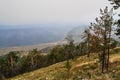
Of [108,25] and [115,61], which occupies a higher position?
[108,25]

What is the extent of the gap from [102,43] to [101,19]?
4.94m

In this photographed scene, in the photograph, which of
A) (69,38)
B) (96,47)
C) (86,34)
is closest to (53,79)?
(96,47)

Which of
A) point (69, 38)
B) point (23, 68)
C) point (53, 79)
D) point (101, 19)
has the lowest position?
point (23, 68)

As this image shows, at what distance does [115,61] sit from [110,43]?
1807 centimetres

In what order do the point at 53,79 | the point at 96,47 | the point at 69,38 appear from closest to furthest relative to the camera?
the point at 96,47 → the point at 53,79 → the point at 69,38

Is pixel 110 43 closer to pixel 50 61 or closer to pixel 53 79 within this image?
pixel 53 79

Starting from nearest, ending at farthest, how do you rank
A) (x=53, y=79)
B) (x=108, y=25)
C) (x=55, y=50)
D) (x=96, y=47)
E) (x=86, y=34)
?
(x=108, y=25), (x=96, y=47), (x=53, y=79), (x=86, y=34), (x=55, y=50)

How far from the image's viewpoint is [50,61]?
152500 mm

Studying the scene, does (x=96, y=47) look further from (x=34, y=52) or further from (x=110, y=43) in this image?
(x=34, y=52)

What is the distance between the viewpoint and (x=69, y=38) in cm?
10281

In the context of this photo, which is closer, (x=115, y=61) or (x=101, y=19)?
(x=101, y=19)

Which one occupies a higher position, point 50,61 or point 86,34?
point 86,34

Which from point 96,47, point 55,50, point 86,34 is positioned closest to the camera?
point 96,47

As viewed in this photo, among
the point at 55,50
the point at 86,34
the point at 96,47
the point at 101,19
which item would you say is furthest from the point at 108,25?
the point at 55,50
